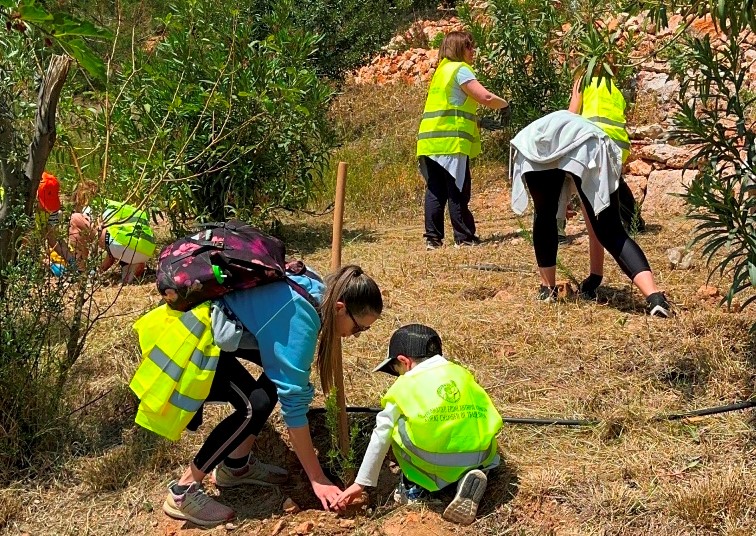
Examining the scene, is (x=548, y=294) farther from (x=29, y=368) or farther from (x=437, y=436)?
(x=29, y=368)

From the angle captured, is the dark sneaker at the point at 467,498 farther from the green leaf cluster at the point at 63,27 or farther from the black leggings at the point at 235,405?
the green leaf cluster at the point at 63,27

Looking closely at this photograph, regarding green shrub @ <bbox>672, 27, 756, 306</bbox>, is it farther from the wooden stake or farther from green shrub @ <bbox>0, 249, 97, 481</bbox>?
green shrub @ <bbox>0, 249, 97, 481</bbox>

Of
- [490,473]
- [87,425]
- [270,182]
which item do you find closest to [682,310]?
[490,473]

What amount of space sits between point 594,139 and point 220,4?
10.8 feet

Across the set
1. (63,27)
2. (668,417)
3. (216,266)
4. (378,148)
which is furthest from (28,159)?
(378,148)

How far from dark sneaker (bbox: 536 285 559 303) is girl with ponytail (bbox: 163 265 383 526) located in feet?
5.51

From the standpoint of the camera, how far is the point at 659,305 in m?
3.92

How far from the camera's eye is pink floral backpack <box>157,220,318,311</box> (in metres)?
2.69

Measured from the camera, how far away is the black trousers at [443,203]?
5.93 m

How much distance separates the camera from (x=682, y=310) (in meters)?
4.02

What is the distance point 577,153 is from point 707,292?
102 cm

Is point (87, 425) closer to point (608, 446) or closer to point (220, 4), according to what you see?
point (608, 446)

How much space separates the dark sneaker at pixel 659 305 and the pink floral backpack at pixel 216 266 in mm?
1869

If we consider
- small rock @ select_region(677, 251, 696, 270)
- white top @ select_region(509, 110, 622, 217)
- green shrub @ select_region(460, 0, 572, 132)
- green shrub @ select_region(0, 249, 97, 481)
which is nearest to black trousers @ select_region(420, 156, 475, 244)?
Answer: small rock @ select_region(677, 251, 696, 270)
